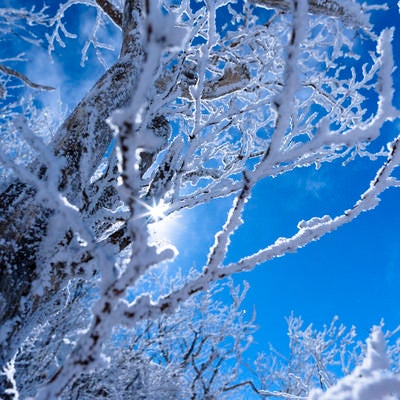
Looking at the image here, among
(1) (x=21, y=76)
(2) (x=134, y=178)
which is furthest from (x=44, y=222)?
(1) (x=21, y=76)

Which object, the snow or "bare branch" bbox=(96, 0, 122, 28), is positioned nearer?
the snow

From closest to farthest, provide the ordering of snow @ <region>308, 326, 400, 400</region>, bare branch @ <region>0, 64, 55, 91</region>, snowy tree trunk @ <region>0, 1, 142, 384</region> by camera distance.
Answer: snow @ <region>308, 326, 400, 400</region>, snowy tree trunk @ <region>0, 1, 142, 384</region>, bare branch @ <region>0, 64, 55, 91</region>

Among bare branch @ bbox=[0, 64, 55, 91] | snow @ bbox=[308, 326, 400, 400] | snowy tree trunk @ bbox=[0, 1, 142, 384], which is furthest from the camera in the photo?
bare branch @ bbox=[0, 64, 55, 91]

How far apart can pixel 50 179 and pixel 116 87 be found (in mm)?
1528

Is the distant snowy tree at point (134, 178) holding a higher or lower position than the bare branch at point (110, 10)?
lower

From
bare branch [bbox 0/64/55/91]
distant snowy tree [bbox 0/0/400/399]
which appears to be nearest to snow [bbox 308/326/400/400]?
distant snowy tree [bbox 0/0/400/399]

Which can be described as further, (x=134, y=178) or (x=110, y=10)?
(x=110, y=10)

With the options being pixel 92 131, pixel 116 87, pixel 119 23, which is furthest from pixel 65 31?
pixel 92 131

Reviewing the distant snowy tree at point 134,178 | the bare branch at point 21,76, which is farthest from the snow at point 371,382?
the bare branch at point 21,76

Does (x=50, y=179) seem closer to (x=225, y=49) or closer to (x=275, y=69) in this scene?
(x=225, y=49)

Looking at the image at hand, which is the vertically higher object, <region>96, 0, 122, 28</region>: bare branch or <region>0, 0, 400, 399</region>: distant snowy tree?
<region>96, 0, 122, 28</region>: bare branch

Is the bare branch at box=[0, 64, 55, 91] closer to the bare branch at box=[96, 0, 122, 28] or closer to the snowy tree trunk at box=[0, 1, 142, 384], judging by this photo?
the bare branch at box=[96, 0, 122, 28]

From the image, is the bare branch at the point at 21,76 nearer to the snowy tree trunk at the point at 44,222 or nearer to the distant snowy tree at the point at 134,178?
the distant snowy tree at the point at 134,178

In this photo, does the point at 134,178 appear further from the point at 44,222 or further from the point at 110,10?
the point at 110,10
